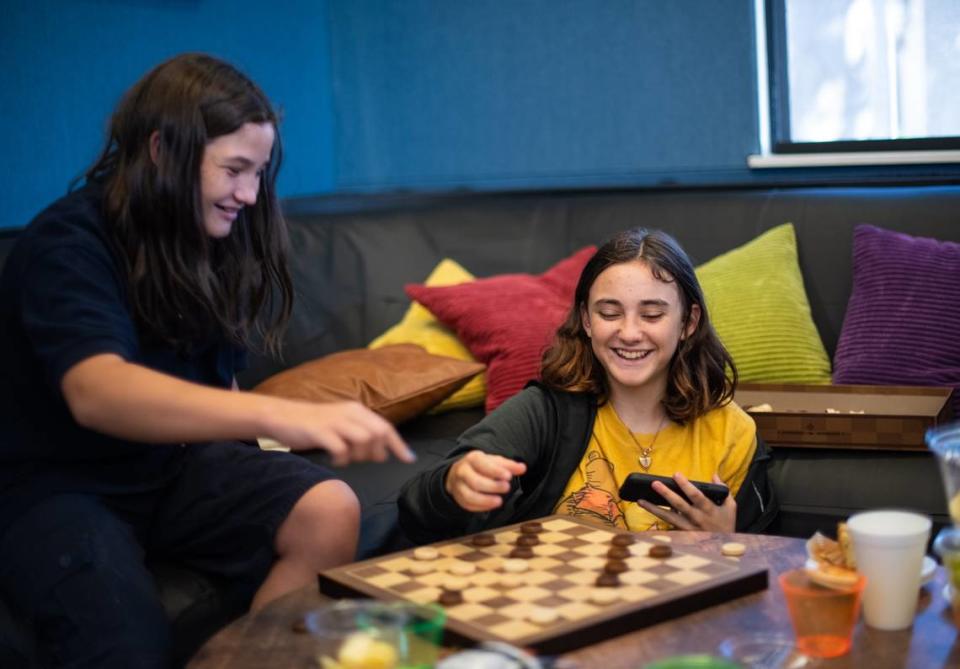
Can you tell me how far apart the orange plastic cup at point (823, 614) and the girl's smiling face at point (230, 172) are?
1015 mm

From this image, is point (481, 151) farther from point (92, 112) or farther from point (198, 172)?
point (198, 172)

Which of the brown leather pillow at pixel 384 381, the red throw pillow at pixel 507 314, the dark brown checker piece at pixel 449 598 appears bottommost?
the dark brown checker piece at pixel 449 598

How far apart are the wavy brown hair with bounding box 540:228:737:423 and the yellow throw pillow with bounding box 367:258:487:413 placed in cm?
74

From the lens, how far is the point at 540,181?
3.80m

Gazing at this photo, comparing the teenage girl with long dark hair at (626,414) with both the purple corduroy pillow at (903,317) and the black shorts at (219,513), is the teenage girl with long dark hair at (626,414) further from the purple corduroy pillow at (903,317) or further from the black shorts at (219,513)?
the purple corduroy pillow at (903,317)

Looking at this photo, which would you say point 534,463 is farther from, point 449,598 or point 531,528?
point 449,598

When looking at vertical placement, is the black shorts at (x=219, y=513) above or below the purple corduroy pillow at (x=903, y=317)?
below

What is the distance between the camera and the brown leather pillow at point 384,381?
8.98 ft

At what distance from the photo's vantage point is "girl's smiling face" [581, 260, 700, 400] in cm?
206

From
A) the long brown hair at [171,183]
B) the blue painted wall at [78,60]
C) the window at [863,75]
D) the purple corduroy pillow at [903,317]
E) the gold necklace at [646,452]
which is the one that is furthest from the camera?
the window at [863,75]

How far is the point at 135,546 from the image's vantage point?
1840 mm

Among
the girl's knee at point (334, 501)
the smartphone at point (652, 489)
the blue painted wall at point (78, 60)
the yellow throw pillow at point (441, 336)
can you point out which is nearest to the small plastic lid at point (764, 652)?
the smartphone at point (652, 489)

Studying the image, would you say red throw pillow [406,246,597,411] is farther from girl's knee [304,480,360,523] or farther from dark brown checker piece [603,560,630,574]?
dark brown checker piece [603,560,630,574]

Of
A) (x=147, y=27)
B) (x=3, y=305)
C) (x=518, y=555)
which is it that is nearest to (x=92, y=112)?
(x=147, y=27)
